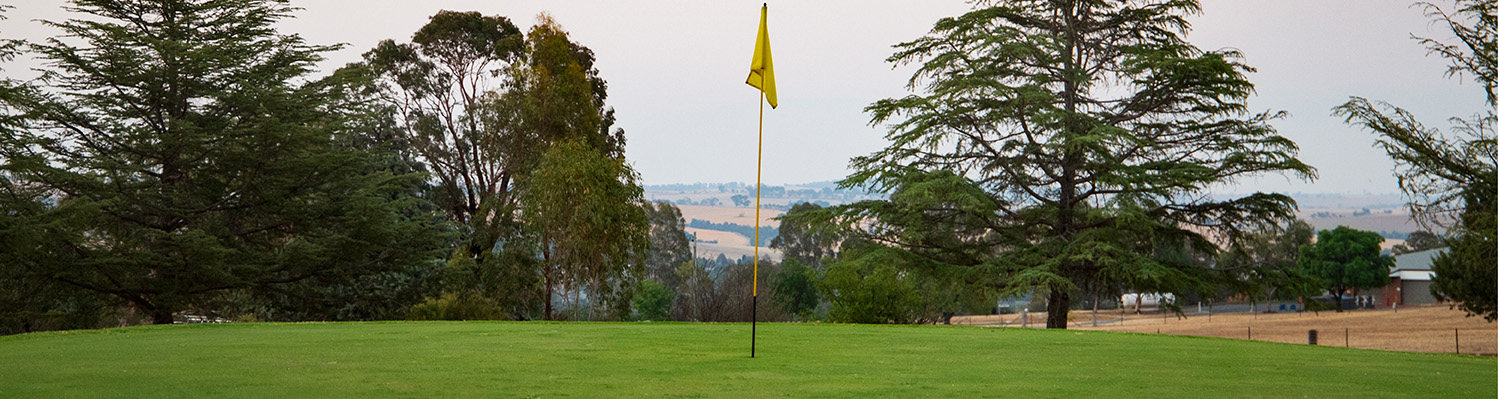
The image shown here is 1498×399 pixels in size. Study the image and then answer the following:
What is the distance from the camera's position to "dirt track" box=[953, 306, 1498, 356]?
35656mm

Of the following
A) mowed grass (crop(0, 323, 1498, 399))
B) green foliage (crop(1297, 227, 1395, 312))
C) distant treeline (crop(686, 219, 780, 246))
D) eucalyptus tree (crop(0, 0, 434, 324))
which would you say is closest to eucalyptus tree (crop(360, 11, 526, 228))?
eucalyptus tree (crop(0, 0, 434, 324))

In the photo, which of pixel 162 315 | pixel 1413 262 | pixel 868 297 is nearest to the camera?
pixel 162 315

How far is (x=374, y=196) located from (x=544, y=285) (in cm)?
486

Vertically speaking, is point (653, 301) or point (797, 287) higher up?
point (797, 287)

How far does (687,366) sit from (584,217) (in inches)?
588

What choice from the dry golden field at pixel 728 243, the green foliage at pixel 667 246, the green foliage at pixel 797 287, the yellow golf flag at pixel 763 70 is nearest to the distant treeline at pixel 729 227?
the dry golden field at pixel 728 243

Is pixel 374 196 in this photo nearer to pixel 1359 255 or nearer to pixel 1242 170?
pixel 1242 170

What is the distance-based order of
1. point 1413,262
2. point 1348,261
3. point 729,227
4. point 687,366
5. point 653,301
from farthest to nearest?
point 729,227 → point 1413,262 → point 1348,261 → point 653,301 → point 687,366

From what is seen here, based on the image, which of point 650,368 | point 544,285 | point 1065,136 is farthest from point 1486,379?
point 544,285

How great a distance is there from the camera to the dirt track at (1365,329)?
35656 millimetres

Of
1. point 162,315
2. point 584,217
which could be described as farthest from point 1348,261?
point 162,315

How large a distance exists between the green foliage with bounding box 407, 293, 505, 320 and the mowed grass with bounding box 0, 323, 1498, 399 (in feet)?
32.7

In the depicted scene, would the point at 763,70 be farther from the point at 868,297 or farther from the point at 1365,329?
the point at 1365,329

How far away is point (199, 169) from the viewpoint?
25.7 m
